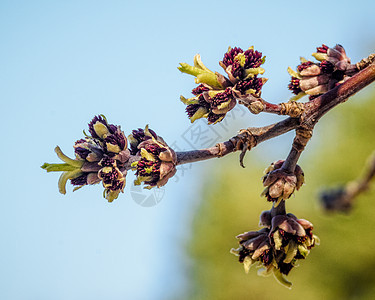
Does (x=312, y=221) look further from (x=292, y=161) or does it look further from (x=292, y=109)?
(x=292, y=109)

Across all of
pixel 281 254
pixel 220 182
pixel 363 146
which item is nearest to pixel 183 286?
pixel 220 182

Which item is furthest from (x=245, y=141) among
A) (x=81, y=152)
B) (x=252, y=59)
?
(x=81, y=152)

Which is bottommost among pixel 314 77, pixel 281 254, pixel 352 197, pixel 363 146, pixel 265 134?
pixel 281 254

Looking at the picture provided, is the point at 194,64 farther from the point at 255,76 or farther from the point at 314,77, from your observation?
the point at 314,77

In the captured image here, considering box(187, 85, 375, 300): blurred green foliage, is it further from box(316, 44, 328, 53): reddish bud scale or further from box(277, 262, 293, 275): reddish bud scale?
box(277, 262, 293, 275): reddish bud scale

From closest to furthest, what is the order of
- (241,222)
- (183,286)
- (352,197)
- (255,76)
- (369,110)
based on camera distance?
1. (255,76)
2. (352,197)
3. (183,286)
4. (241,222)
5. (369,110)

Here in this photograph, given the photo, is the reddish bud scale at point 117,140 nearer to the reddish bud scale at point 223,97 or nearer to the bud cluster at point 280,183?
the reddish bud scale at point 223,97

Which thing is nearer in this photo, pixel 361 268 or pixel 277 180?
pixel 277 180

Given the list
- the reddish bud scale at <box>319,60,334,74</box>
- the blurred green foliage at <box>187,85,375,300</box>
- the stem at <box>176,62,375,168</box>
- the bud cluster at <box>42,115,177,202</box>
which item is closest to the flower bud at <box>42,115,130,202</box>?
the bud cluster at <box>42,115,177,202</box>
